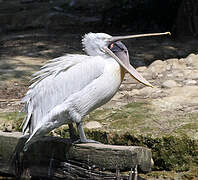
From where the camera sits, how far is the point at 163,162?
4.03 meters

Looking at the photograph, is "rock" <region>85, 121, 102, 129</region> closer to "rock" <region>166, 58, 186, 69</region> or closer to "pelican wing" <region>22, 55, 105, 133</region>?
"pelican wing" <region>22, 55, 105, 133</region>

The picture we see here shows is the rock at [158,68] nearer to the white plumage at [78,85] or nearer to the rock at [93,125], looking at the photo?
the rock at [93,125]

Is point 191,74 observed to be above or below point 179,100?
above

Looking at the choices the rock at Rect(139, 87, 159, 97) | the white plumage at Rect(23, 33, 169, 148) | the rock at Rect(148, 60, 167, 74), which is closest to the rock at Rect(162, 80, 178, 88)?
the rock at Rect(139, 87, 159, 97)

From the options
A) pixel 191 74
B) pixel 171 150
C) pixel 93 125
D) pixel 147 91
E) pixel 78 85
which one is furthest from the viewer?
pixel 191 74

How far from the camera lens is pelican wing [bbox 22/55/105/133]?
3.76m

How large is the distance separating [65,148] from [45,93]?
447mm

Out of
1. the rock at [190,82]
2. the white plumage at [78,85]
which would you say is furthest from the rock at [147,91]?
the white plumage at [78,85]

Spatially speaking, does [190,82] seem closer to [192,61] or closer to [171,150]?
[192,61]

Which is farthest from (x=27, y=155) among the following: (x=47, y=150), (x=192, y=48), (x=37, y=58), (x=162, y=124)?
(x=192, y=48)

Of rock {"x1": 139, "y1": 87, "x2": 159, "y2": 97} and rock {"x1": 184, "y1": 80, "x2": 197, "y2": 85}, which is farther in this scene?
rock {"x1": 184, "y1": 80, "x2": 197, "y2": 85}

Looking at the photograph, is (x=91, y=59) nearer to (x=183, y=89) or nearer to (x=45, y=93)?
(x=45, y=93)

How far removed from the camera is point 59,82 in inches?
150

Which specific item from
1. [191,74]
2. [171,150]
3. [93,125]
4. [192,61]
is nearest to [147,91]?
[191,74]
